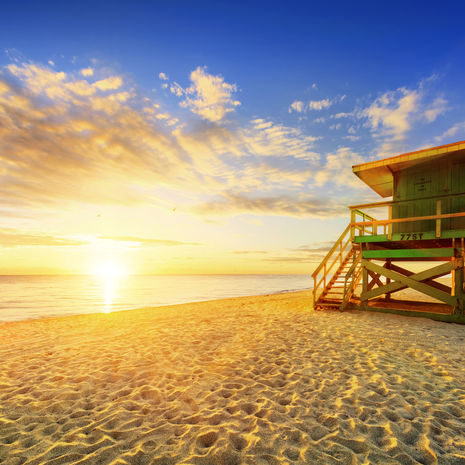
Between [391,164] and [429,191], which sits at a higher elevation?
[391,164]

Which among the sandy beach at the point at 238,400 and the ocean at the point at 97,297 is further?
the ocean at the point at 97,297

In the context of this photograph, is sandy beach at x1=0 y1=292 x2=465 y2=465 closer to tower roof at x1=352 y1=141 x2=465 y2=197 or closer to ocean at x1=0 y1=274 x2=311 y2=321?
tower roof at x1=352 y1=141 x2=465 y2=197

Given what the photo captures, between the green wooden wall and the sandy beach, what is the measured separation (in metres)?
4.46

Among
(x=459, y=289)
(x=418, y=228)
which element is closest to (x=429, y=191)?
(x=418, y=228)

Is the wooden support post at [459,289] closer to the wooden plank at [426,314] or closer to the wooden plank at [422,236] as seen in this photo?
the wooden plank at [426,314]

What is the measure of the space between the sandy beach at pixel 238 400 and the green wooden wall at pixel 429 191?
4.46m

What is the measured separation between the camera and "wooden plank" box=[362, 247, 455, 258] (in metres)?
9.11

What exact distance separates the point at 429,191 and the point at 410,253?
2506mm

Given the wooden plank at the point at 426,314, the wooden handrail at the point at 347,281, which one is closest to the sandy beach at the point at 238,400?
the wooden plank at the point at 426,314

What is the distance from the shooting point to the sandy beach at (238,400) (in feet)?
9.12

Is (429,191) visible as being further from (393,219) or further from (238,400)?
(238,400)

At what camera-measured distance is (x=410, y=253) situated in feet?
32.6

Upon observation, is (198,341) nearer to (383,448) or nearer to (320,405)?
(320,405)

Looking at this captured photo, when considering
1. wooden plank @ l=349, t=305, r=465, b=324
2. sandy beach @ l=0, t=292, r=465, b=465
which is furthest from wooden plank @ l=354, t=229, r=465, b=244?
sandy beach @ l=0, t=292, r=465, b=465
